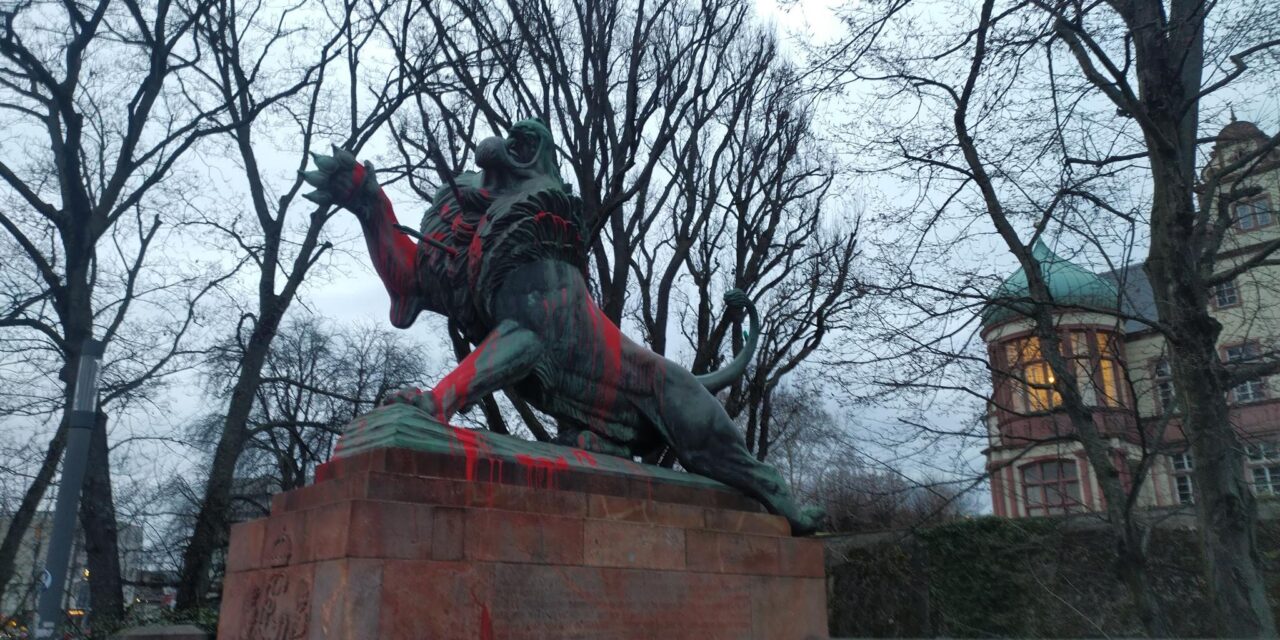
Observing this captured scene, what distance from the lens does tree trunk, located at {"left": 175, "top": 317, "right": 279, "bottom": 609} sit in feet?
51.4

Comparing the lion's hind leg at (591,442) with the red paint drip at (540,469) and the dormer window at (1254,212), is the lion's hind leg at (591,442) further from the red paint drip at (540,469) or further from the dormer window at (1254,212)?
the dormer window at (1254,212)

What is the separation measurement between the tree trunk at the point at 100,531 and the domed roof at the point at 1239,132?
15.6 m

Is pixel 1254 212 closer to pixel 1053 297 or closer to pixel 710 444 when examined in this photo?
pixel 1053 297

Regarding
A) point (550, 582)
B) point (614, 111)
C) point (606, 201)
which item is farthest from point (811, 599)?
point (614, 111)

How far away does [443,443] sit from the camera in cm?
518

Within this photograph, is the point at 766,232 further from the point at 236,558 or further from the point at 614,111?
the point at 236,558

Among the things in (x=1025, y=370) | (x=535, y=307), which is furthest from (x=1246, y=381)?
(x=535, y=307)

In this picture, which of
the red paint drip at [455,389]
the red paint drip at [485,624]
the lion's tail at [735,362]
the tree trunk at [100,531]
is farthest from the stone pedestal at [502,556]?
the tree trunk at [100,531]

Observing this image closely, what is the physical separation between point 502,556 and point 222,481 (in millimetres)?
12518

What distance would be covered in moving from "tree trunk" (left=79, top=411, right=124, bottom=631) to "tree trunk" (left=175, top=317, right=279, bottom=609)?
3.31 feet

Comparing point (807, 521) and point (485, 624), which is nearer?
point (485, 624)

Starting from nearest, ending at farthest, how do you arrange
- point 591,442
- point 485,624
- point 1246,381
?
point 485,624 → point 591,442 → point 1246,381

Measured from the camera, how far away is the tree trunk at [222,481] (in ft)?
51.4

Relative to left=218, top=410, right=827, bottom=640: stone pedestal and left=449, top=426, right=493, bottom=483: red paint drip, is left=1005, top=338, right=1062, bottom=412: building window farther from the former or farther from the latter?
left=449, top=426, right=493, bottom=483: red paint drip
